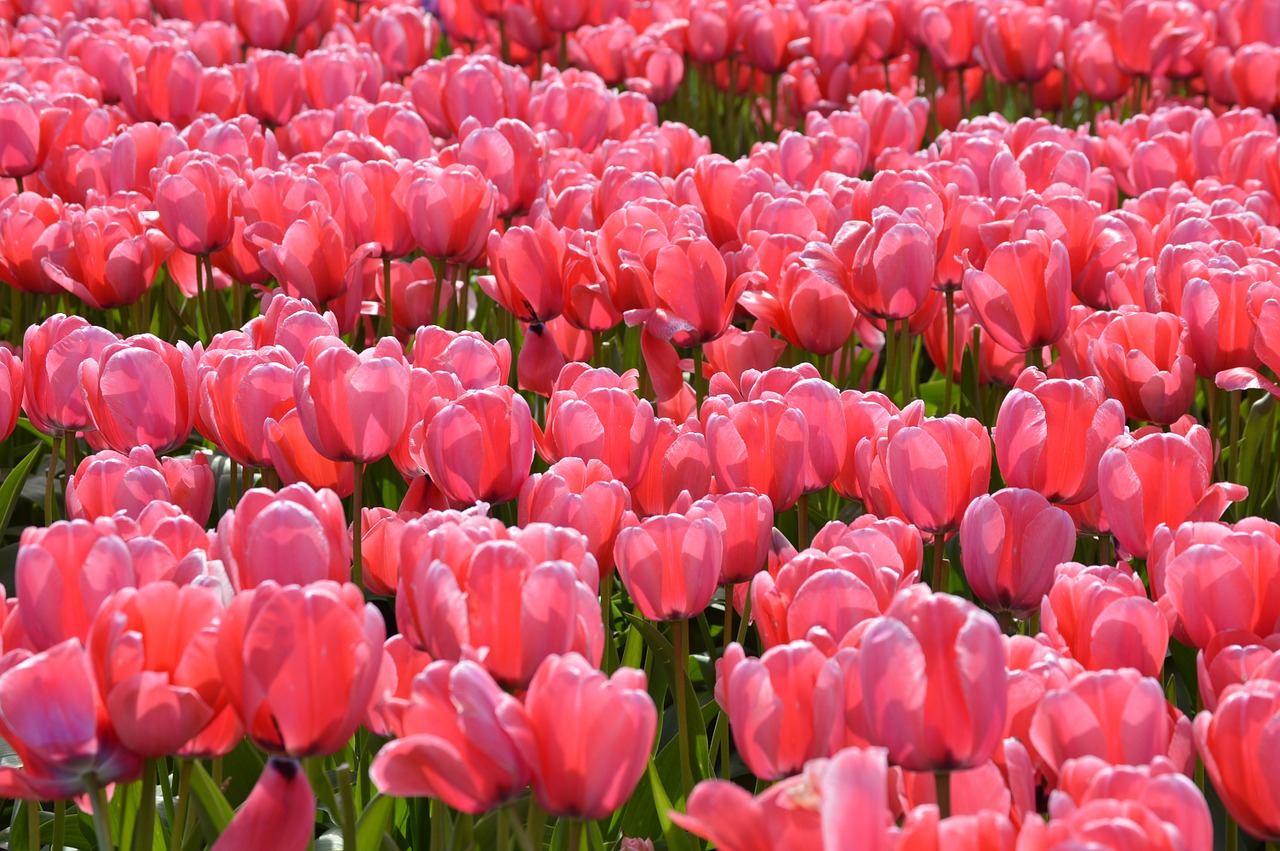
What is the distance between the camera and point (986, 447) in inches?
66.0

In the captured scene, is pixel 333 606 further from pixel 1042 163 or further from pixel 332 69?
pixel 332 69

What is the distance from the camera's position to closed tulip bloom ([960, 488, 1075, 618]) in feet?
4.96

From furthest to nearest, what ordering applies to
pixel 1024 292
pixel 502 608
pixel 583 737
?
1. pixel 1024 292
2. pixel 502 608
3. pixel 583 737

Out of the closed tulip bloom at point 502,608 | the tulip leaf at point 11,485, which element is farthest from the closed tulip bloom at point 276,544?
the tulip leaf at point 11,485

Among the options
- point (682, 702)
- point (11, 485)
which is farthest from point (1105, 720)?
point (11, 485)

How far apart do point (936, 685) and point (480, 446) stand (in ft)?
2.31

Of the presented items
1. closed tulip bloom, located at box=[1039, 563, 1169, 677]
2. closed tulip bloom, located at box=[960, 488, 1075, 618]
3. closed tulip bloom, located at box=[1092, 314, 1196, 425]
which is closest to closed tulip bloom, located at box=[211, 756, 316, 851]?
closed tulip bloom, located at box=[1039, 563, 1169, 677]

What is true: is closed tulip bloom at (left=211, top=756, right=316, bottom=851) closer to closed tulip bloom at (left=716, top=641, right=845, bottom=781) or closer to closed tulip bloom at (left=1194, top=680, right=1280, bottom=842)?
closed tulip bloom at (left=716, top=641, right=845, bottom=781)

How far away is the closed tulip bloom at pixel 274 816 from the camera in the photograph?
43.5 inches

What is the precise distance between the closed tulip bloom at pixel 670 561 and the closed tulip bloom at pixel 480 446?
0.24 meters

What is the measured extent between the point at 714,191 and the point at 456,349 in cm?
102

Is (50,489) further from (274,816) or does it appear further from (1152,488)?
(1152,488)

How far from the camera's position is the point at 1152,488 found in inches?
63.3

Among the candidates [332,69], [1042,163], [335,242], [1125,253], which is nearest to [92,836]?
[335,242]
